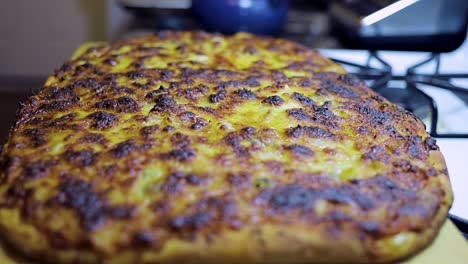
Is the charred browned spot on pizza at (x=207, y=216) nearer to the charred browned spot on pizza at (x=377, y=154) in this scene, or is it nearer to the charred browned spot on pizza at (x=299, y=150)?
the charred browned spot on pizza at (x=299, y=150)

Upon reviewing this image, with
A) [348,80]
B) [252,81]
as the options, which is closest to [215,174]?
[252,81]

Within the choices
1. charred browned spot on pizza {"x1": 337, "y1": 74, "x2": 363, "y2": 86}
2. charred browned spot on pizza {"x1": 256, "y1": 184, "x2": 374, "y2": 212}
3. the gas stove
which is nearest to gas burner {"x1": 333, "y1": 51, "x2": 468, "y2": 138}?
the gas stove

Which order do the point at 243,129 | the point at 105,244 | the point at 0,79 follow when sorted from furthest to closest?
the point at 0,79, the point at 243,129, the point at 105,244

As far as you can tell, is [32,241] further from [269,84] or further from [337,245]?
[269,84]

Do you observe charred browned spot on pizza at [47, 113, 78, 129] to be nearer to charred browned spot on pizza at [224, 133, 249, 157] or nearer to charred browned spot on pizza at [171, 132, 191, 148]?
charred browned spot on pizza at [171, 132, 191, 148]

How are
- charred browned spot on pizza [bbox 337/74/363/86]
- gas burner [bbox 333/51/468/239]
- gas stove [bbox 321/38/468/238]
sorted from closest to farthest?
1. gas stove [bbox 321/38/468/238]
2. charred browned spot on pizza [bbox 337/74/363/86]
3. gas burner [bbox 333/51/468/239]

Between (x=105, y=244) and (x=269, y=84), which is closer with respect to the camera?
(x=105, y=244)

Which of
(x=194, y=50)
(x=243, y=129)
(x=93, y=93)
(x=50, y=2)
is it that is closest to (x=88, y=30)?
(x=50, y=2)
